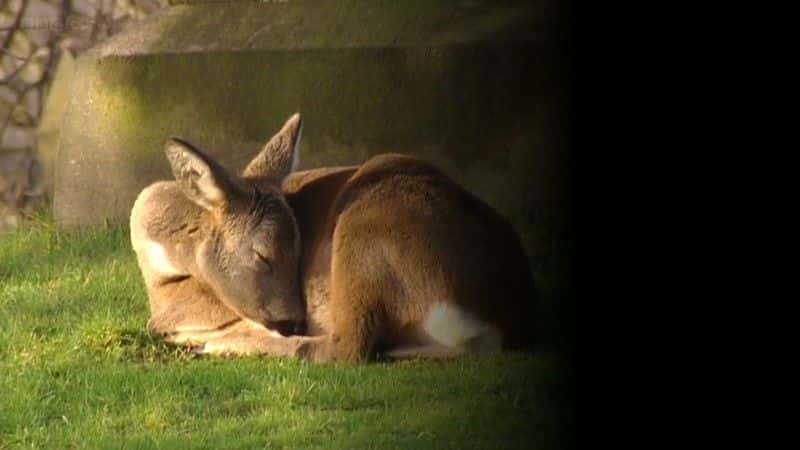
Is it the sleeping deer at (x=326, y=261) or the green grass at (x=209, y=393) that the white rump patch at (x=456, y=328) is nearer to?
the sleeping deer at (x=326, y=261)

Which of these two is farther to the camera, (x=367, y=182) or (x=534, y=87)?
(x=534, y=87)

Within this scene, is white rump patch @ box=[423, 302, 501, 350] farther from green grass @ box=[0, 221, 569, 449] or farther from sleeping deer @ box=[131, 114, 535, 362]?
green grass @ box=[0, 221, 569, 449]

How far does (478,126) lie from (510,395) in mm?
3097

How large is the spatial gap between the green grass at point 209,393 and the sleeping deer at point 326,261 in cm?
17

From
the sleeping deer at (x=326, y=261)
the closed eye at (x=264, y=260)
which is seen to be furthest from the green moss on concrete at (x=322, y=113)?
the closed eye at (x=264, y=260)

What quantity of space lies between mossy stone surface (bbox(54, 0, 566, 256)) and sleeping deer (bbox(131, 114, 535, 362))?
2.84ft

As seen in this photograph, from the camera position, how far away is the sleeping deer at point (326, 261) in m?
5.07

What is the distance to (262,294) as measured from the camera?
5367 millimetres

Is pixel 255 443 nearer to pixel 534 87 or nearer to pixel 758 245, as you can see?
pixel 758 245

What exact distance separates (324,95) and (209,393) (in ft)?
8.30

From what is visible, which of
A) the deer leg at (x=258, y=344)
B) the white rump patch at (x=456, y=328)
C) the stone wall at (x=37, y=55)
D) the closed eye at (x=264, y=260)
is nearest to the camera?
the white rump patch at (x=456, y=328)

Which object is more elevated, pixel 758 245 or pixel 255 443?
pixel 758 245

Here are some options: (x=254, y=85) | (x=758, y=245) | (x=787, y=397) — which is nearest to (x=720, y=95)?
(x=758, y=245)

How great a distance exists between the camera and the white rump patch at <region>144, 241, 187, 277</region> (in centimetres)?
570
